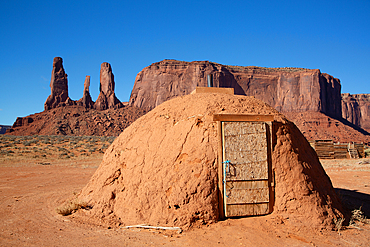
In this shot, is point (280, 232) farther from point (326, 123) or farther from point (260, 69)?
point (260, 69)

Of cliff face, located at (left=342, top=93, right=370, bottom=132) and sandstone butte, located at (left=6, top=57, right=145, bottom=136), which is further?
cliff face, located at (left=342, top=93, right=370, bottom=132)

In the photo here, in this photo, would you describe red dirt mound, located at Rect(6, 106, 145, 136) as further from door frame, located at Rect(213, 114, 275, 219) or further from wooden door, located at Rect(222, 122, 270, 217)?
wooden door, located at Rect(222, 122, 270, 217)

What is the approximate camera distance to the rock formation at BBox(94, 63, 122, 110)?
57.8 metres

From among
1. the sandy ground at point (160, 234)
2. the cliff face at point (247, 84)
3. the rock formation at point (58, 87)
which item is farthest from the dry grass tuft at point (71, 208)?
the cliff face at point (247, 84)

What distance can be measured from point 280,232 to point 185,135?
2372 mm

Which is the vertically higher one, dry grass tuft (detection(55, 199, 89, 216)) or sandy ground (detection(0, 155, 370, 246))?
dry grass tuft (detection(55, 199, 89, 216))

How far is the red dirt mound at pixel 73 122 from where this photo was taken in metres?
47.2

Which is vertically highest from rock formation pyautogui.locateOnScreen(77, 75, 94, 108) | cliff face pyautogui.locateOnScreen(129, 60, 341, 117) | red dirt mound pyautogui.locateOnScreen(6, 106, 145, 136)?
cliff face pyautogui.locateOnScreen(129, 60, 341, 117)

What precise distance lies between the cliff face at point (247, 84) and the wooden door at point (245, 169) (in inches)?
2247

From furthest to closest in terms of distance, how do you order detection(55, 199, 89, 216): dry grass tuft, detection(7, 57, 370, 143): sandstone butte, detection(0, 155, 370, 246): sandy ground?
detection(7, 57, 370, 143): sandstone butte
detection(55, 199, 89, 216): dry grass tuft
detection(0, 155, 370, 246): sandy ground

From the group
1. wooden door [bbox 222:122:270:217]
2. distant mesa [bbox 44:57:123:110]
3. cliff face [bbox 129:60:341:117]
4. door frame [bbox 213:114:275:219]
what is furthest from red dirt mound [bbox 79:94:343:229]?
cliff face [bbox 129:60:341:117]

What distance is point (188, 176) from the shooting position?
4648mm

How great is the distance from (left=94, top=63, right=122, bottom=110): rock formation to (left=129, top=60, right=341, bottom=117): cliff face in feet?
21.8

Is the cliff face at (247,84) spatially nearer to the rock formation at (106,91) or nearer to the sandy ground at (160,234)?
the rock formation at (106,91)
